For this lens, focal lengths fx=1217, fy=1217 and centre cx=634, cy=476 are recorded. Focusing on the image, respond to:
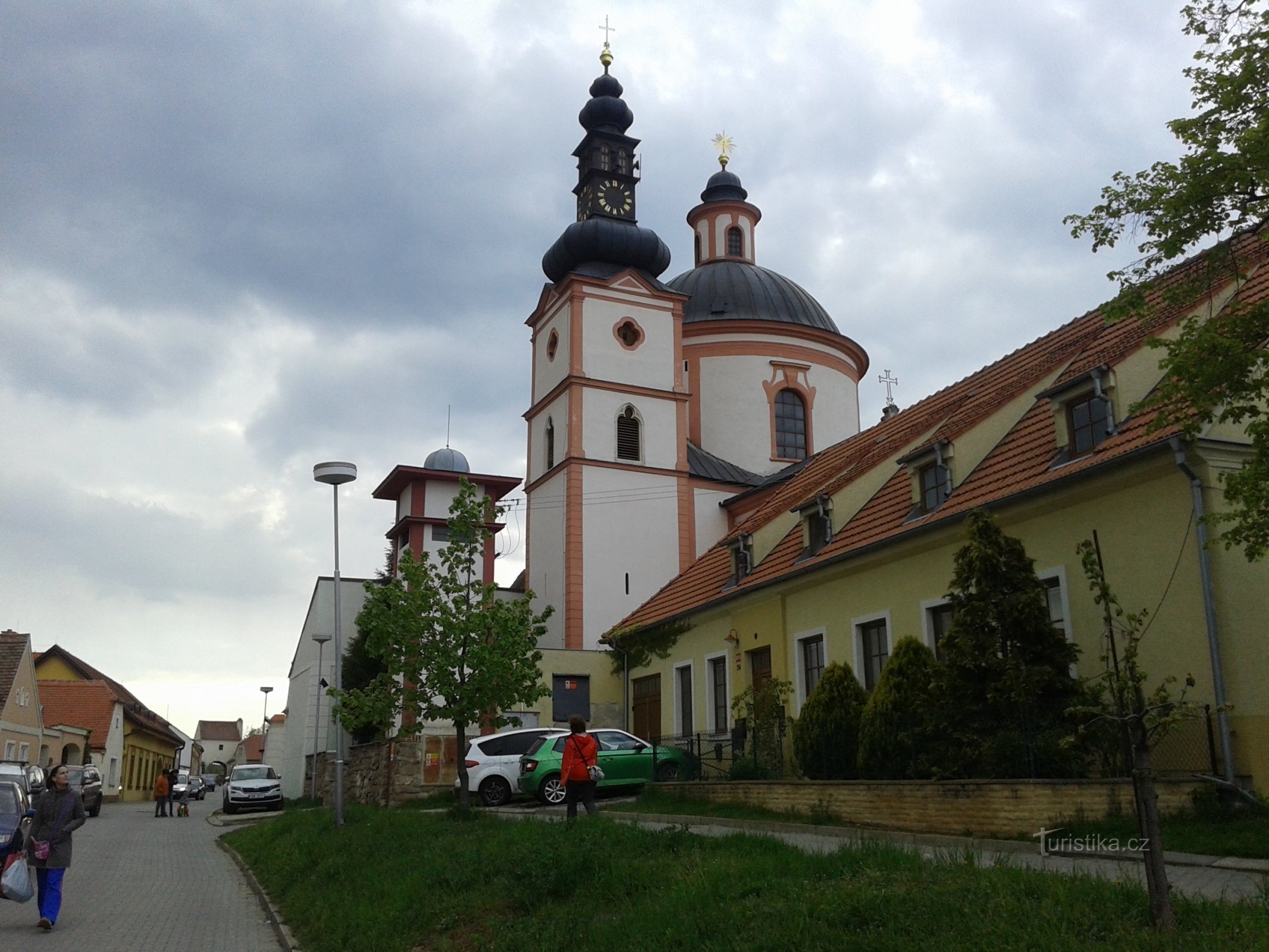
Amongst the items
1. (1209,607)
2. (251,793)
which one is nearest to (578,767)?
(1209,607)

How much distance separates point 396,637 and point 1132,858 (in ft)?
35.0

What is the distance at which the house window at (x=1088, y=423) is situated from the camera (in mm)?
16062

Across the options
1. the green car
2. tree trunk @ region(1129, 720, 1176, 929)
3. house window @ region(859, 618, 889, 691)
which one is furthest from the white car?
tree trunk @ region(1129, 720, 1176, 929)

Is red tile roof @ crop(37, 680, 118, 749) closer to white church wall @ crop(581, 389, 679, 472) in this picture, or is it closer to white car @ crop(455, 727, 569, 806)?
white church wall @ crop(581, 389, 679, 472)

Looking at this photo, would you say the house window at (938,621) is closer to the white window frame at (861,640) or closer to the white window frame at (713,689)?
the white window frame at (861,640)

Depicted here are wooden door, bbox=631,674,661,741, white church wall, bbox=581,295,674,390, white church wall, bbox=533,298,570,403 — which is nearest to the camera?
wooden door, bbox=631,674,661,741

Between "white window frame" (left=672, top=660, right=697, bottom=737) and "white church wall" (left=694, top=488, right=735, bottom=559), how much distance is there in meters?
11.4

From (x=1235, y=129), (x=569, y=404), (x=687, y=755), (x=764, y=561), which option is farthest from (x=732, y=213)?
(x=1235, y=129)

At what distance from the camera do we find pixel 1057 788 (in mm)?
12188

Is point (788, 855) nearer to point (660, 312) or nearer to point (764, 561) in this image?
point (764, 561)

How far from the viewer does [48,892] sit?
12547 millimetres

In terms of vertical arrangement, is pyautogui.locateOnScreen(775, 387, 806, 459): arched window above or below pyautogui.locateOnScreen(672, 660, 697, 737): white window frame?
above

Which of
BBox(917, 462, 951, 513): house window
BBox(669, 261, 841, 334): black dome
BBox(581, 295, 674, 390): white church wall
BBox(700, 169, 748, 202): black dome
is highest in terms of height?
BBox(700, 169, 748, 202): black dome

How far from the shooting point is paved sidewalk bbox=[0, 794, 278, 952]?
1202cm
